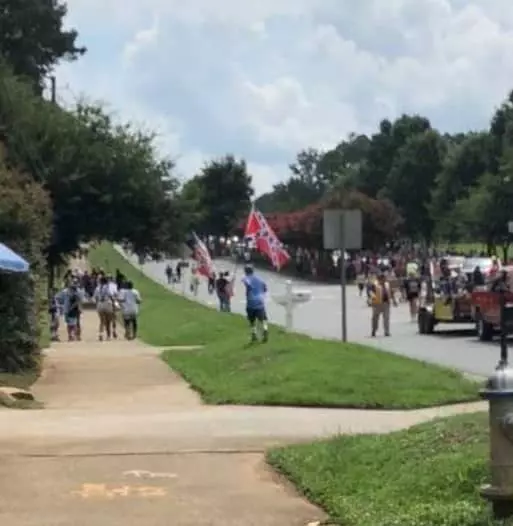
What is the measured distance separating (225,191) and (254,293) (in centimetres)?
10995

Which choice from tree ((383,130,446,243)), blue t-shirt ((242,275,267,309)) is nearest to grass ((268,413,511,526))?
blue t-shirt ((242,275,267,309))

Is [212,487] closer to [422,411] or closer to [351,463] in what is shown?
[351,463]

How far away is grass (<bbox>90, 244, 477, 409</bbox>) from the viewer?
57.7 ft

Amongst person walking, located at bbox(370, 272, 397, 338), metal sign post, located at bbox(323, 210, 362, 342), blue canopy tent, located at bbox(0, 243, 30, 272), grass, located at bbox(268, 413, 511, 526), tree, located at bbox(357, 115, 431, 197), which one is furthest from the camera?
tree, located at bbox(357, 115, 431, 197)

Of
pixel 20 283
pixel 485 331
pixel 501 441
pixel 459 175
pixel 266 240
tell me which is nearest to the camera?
pixel 501 441

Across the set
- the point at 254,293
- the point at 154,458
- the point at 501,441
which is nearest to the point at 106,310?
the point at 254,293

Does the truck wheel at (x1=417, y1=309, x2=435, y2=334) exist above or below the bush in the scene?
below

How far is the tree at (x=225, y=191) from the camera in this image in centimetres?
13600

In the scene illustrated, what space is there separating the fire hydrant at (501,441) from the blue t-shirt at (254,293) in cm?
2014

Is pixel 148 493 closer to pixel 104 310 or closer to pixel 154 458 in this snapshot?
pixel 154 458

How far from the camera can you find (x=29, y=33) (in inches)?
3066

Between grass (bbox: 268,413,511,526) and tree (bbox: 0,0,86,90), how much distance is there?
6674 cm

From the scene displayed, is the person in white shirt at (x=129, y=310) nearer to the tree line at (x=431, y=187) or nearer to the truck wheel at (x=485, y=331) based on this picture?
the truck wheel at (x=485, y=331)

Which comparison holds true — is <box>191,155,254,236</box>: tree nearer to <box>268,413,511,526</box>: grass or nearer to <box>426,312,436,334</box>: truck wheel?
<box>426,312,436,334</box>: truck wheel
